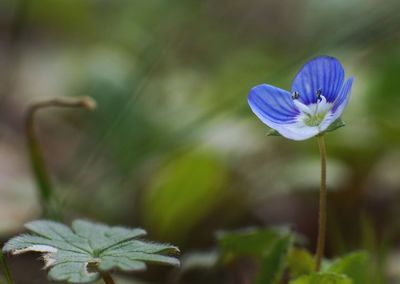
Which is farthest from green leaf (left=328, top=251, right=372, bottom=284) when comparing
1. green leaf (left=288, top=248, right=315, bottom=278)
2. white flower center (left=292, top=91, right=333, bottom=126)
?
white flower center (left=292, top=91, right=333, bottom=126)

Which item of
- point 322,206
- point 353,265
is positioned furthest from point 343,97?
point 353,265

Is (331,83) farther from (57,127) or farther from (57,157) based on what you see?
(57,127)

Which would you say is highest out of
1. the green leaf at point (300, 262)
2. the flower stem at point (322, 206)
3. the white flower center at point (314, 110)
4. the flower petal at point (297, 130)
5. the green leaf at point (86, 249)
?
the white flower center at point (314, 110)

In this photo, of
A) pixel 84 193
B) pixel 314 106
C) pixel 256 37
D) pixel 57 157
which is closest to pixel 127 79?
pixel 57 157

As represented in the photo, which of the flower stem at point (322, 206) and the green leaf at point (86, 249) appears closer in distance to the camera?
the green leaf at point (86, 249)

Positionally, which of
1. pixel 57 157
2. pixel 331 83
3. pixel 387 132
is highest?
pixel 331 83

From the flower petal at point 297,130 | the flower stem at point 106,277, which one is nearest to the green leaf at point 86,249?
the flower stem at point 106,277

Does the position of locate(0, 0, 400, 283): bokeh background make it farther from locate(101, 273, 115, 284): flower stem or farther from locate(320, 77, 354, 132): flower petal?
locate(101, 273, 115, 284): flower stem

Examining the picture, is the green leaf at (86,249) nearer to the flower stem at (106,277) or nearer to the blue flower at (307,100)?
the flower stem at (106,277)
